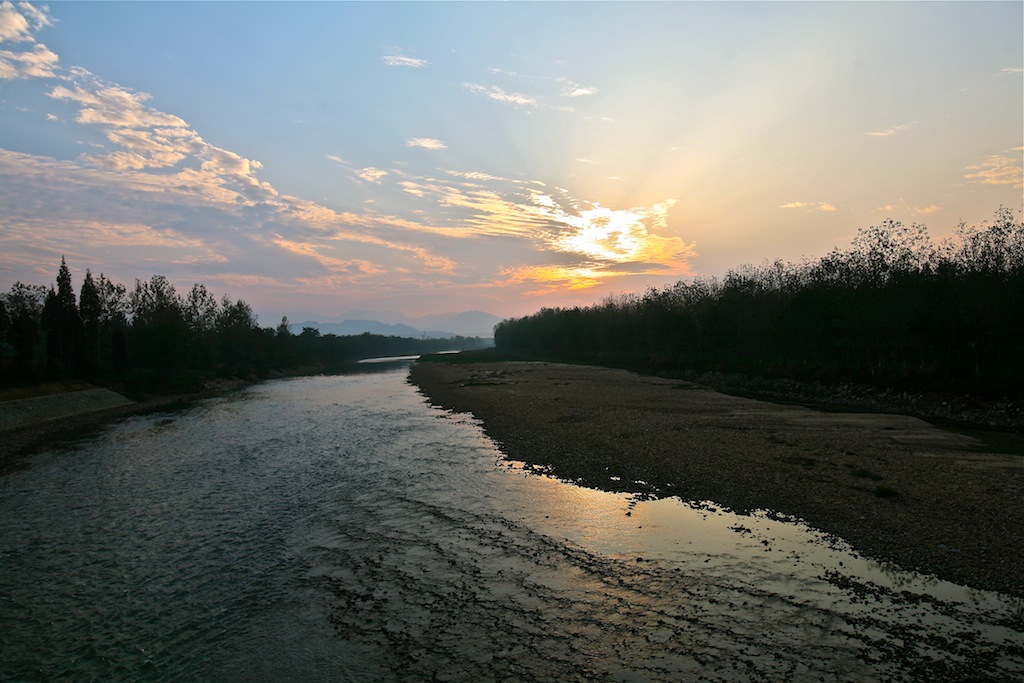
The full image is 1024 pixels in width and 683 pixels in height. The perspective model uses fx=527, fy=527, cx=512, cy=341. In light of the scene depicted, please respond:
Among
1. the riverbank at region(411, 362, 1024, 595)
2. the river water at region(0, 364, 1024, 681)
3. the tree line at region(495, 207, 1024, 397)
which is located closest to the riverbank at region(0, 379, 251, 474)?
the river water at region(0, 364, 1024, 681)

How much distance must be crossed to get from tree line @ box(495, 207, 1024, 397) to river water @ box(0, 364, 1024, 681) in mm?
34093

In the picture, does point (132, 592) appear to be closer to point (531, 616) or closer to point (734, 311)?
point (531, 616)

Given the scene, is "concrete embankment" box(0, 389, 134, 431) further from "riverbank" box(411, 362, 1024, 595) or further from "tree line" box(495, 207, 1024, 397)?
"tree line" box(495, 207, 1024, 397)

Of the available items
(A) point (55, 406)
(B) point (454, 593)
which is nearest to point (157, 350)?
(A) point (55, 406)

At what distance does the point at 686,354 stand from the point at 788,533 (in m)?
76.6

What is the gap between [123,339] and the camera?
73.4m

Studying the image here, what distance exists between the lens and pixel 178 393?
74.0 metres

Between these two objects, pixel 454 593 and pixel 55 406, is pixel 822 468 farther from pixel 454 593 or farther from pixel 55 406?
pixel 55 406

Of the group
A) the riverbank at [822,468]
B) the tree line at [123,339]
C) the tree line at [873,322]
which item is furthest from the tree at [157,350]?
the tree line at [873,322]

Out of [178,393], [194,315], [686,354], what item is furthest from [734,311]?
[194,315]

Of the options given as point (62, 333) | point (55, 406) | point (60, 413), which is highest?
point (62, 333)

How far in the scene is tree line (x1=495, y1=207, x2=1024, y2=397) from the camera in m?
40.8

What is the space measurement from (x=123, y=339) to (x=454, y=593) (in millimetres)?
80956

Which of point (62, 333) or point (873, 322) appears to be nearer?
point (873, 322)
